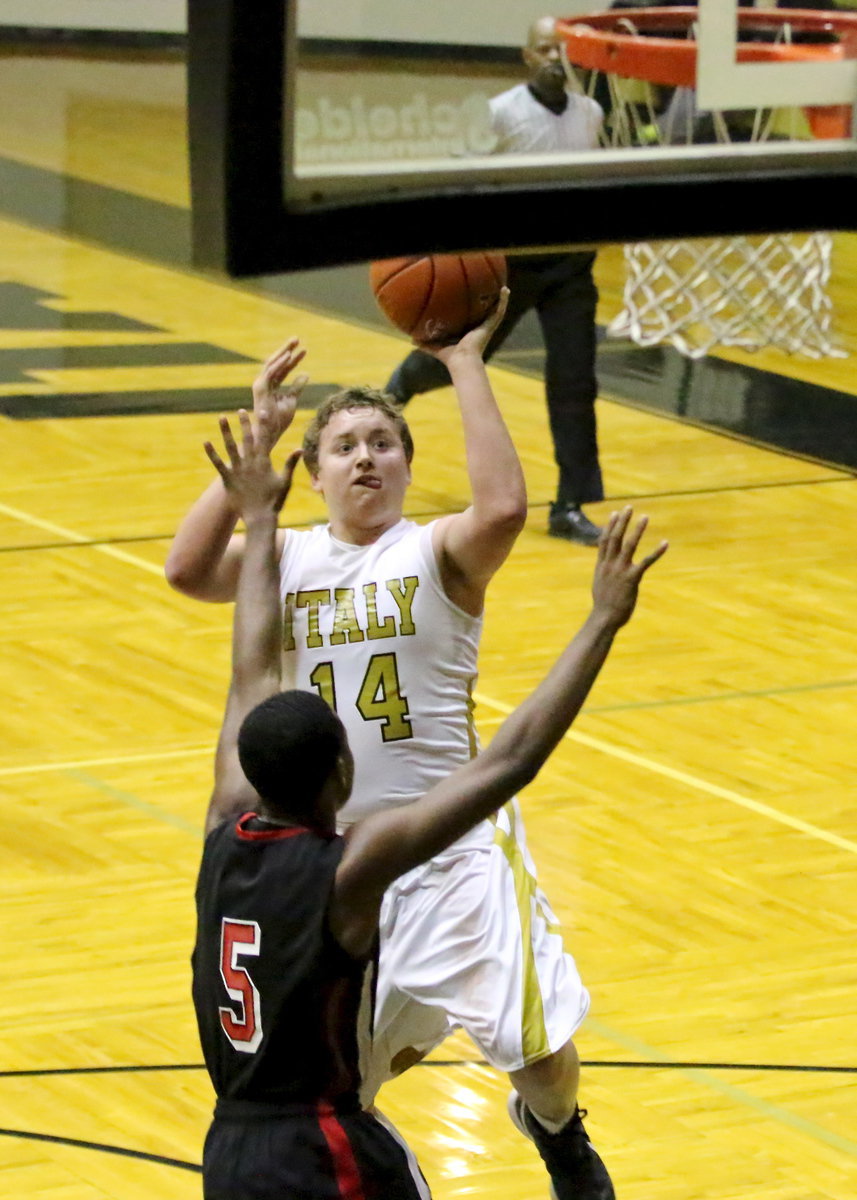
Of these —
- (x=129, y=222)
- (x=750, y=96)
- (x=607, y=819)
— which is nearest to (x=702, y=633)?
(x=607, y=819)

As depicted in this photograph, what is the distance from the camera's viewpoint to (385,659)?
3969 millimetres

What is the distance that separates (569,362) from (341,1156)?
6196 millimetres

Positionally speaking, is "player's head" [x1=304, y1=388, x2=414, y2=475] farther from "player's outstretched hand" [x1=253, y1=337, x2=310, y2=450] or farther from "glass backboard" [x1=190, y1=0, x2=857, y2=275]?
"glass backboard" [x1=190, y1=0, x2=857, y2=275]

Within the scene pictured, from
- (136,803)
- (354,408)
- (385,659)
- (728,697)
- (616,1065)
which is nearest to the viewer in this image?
(385,659)

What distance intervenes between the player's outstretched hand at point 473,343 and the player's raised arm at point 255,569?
403mm

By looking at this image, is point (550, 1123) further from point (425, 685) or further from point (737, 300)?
point (737, 300)

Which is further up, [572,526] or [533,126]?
[533,126]

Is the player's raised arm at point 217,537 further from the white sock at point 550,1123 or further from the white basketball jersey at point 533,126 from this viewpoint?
the white sock at point 550,1123

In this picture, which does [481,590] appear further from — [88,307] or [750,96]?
[88,307]

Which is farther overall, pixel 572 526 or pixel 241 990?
pixel 572 526

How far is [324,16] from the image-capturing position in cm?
314

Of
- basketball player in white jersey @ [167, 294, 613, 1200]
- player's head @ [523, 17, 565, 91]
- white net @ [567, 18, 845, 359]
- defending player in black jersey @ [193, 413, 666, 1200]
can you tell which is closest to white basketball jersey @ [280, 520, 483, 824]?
basketball player in white jersey @ [167, 294, 613, 1200]

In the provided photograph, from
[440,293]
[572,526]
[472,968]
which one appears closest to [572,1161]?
[472,968]

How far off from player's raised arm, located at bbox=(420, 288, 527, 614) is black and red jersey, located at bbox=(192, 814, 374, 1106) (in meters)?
0.86
